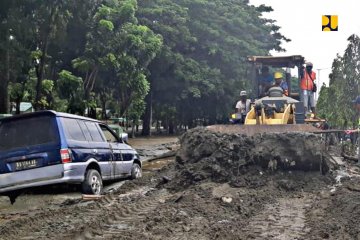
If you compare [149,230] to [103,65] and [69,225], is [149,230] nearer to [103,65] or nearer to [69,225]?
[69,225]

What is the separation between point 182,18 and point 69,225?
31.2 metres

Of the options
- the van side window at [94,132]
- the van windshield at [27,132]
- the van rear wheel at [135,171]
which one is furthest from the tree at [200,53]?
the van windshield at [27,132]

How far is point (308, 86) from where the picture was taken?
15.2 m

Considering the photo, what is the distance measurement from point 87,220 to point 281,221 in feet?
9.45

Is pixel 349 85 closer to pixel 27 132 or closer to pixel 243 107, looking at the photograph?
pixel 243 107

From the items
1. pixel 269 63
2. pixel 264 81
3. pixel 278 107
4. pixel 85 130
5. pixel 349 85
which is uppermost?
pixel 269 63

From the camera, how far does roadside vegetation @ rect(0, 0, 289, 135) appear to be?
18.5 metres

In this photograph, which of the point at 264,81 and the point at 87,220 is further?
the point at 264,81

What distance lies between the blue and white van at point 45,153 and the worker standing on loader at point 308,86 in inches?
281

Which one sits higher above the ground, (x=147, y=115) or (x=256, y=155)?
(x=147, y=115)

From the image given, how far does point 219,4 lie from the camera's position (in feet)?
145

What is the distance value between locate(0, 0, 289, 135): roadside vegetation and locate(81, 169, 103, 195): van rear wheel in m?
7.33

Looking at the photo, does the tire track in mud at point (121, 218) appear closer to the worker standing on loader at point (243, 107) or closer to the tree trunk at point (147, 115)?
the worker standing on loader at point (243, 107)

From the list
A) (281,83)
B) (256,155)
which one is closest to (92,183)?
(256,155)
